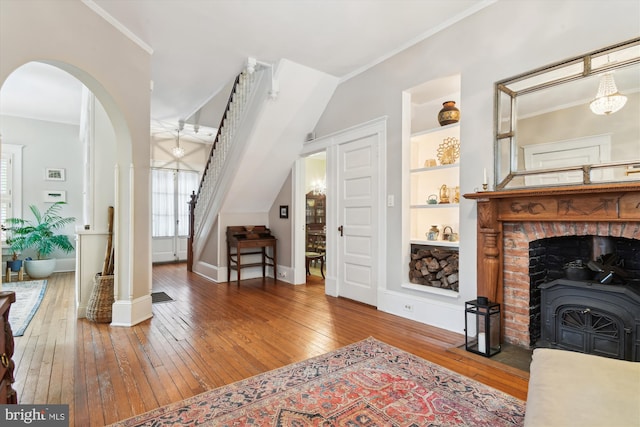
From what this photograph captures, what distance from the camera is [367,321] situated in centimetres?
343

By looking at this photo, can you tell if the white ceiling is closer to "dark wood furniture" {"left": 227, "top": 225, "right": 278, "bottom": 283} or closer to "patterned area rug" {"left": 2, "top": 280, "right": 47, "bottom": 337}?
"dark wood furniture" {"left": 227, "top": 225, "right": 278, "bottom": 283}

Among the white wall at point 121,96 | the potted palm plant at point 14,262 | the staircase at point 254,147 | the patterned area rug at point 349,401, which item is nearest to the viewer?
the patterned area rug at point 349,401

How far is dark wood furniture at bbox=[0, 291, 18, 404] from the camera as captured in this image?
143cm

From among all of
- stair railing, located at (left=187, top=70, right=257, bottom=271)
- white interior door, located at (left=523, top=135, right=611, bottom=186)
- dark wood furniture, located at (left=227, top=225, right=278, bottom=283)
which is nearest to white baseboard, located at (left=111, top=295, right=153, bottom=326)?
dark wood furniture, located at (left=227, top=225, right=278, bottom=283)

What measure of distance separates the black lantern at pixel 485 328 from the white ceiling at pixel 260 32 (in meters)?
2.61

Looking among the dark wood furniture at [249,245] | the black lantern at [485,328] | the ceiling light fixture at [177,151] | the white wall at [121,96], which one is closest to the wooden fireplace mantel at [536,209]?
the black lantern at [485,328]

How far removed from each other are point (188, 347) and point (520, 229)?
2.99m

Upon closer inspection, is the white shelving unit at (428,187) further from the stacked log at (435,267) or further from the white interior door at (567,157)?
the white interior door at (567,157)

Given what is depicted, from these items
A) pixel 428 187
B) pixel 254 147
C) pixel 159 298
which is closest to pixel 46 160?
pixel 159 298

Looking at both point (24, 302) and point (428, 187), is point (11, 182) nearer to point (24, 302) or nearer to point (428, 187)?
point (24, 302)

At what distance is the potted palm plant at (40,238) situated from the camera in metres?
5.66

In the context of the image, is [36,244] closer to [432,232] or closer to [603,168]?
[432,232]

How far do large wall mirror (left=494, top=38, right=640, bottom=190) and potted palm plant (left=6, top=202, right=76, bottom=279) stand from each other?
284 inches

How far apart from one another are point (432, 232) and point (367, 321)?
1204 millimetres
